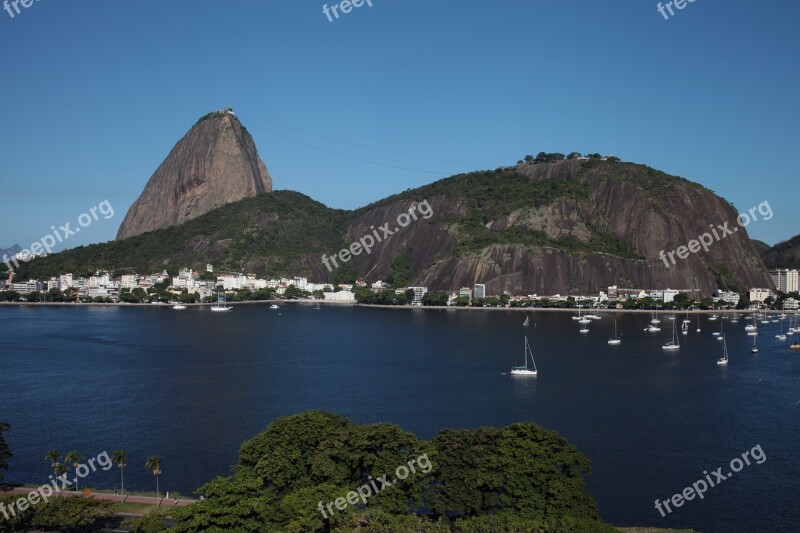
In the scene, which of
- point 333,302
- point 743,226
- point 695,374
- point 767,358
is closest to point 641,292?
point 743,226

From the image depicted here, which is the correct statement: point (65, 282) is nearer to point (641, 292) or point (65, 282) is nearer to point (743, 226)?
point (641, 292)

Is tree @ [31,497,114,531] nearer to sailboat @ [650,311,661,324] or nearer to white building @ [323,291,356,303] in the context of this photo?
sailboat @ [650,311,661,324]

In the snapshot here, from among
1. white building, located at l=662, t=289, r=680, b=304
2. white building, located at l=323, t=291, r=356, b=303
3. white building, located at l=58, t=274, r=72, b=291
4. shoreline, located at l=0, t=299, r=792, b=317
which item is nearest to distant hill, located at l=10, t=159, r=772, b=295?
white building, located at l=662, t=289, r=680, b=304

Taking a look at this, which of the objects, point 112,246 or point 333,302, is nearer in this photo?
point 333,302

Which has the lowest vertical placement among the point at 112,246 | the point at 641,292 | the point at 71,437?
the point at 71,437

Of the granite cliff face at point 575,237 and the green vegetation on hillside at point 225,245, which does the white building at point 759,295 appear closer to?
the granite cliff face at point 575,237

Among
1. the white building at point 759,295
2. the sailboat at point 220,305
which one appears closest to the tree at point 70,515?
the sailboat at point 220,305

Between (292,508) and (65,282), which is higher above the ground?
(65,282)
